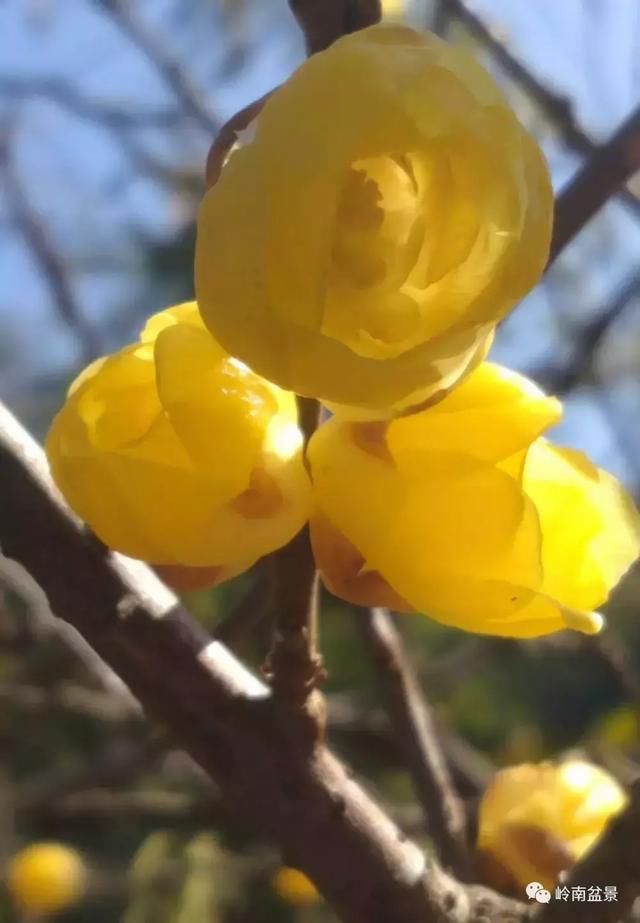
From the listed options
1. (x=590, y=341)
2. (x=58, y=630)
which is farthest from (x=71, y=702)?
(x=590, y=341)

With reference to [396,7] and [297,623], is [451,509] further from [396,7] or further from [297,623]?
[396,7]

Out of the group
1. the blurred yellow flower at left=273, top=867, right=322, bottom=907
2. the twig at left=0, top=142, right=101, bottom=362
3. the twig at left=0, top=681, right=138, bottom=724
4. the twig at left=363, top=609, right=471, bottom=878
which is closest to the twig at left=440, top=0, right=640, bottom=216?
the twig at left=363, top=609, right=471, bottom=878

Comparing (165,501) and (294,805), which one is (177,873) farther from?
(165,501)

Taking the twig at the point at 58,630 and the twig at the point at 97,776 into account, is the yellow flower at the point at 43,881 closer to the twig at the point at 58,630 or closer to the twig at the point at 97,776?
the twig at the point at 97,776

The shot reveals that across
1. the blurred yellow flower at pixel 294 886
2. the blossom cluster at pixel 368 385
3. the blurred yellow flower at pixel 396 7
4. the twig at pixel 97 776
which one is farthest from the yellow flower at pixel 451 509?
the blurred yellow flower at pixel 396 7

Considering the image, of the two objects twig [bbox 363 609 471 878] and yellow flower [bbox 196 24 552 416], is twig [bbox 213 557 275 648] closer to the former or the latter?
twig [bbox 363 609 471 878]
